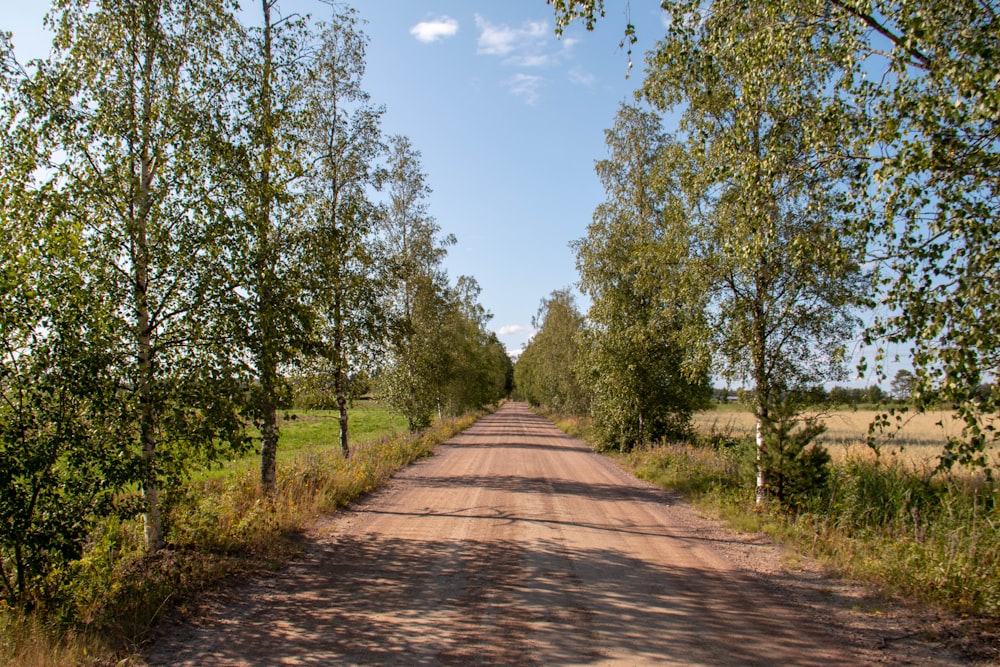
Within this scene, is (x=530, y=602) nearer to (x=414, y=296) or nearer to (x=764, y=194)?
(x=764, y=194)

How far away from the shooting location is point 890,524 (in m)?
8.85

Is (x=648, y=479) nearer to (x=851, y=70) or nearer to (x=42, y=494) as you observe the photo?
(x=851, y=70)

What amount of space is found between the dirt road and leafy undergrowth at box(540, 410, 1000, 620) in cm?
68

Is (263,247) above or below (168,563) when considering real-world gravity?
above

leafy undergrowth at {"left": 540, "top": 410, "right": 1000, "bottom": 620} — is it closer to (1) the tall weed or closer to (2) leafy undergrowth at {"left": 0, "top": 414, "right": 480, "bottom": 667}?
(1) the tall weed

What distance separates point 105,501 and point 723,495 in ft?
35.2

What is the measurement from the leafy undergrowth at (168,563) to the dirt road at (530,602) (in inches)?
16.4

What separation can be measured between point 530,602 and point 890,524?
6218 mm

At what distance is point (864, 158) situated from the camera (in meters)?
Result: 5.77

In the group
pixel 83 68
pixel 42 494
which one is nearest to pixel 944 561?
pixel 42 494

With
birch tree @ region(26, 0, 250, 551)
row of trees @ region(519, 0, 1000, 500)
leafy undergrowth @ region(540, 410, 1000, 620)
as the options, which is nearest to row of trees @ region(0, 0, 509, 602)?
birch tree @ region(26, 0, 250, 551)

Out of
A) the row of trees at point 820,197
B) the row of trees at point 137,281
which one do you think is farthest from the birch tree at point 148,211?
the row of trees at point 820,197

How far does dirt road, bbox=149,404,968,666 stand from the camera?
502 centimetres

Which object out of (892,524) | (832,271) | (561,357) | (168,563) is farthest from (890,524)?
(561,357)
